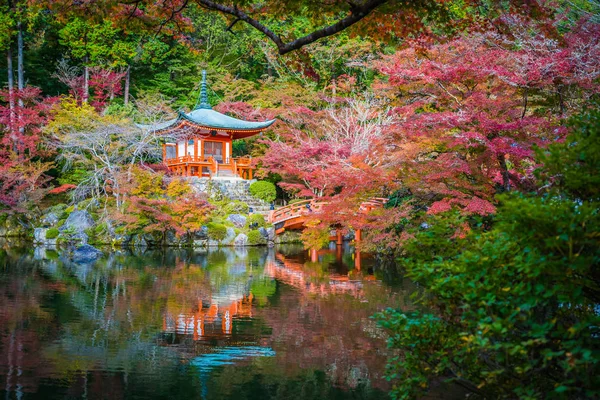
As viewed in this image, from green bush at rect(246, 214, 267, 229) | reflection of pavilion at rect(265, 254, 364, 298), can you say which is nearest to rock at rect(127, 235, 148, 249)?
green bush at rect(246, 214, 267, 229)

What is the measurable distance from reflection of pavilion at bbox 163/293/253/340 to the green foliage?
4.22 meters

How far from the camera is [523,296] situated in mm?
2229

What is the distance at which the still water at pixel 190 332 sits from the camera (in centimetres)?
470

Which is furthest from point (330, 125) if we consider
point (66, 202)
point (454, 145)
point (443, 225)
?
point (443, 225)

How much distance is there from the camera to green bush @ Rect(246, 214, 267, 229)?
18.7 meters

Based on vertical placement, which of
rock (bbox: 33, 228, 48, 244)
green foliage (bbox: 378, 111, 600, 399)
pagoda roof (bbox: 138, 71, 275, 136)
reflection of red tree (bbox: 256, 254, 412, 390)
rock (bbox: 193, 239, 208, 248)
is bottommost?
reflection of red tree (bbox: 256, 254, 412, 390)

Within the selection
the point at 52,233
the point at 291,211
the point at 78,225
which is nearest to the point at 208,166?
the point at 291,211

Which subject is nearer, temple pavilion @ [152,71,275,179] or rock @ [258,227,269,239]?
rock @ [258,227,269,239]

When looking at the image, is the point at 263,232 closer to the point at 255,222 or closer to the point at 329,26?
the point at 255,222

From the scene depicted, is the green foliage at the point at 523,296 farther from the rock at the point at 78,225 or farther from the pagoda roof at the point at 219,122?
the pagoda roof at the point at 219,122

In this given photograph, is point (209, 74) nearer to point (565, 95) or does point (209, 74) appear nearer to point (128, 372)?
point (565, 95)

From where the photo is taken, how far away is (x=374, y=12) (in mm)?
4539

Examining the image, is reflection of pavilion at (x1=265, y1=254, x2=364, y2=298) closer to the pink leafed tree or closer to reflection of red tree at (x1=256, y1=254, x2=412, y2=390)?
reflection of red tree at (x1=256, y1=254, x2=412, y2=390)

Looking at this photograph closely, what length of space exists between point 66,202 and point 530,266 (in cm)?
2041
